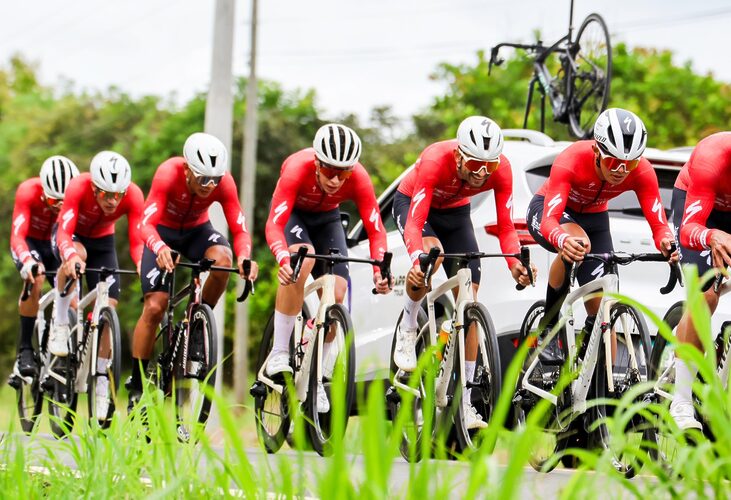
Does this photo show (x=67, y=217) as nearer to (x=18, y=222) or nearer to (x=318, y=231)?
(x=18, y=222)

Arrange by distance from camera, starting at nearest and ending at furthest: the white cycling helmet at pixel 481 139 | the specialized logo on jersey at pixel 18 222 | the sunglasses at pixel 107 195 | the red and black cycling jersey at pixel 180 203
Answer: the white cycling helmet at pixel 481 139 → the red and black cycling jersey at pixel 180 203 → the sunglasses at pixel 107 195 → the specialized logo on jersey at pixel 18 222

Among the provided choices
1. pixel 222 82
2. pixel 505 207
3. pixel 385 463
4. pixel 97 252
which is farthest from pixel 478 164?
pixel 222 82

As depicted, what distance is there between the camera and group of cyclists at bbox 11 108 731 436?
6.88 m

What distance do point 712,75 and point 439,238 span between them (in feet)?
109

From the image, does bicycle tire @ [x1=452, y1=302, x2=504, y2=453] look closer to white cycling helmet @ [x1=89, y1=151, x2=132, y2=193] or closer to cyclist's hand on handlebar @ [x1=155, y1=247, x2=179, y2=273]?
cyclist's hand on handlebar @ [x1=155, y1=247, x2=179, y2=273]

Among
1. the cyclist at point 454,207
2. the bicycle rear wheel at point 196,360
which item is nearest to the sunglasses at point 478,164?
the cyclist at point 454,207

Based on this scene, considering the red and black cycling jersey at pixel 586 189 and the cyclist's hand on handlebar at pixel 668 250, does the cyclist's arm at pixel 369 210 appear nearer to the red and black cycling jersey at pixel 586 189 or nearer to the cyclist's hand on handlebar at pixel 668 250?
the red and black cycling jersey at pixel 586 189

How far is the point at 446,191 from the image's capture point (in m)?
8.01

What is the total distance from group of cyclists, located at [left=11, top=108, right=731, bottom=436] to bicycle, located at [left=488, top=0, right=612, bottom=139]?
4727mm

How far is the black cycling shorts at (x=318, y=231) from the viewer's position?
8617 mm

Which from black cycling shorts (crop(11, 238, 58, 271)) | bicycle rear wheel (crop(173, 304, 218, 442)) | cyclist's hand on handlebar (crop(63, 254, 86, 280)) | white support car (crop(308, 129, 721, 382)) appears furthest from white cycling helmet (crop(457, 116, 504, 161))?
black cycling shorts (crop(11, 238, 58, 271))

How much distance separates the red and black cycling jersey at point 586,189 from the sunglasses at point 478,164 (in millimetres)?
346

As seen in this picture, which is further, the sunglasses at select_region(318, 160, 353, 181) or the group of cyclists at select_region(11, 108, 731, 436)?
the sunglasses at select_region(318, 160, 353, 181)

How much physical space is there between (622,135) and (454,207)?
5.11 feet
